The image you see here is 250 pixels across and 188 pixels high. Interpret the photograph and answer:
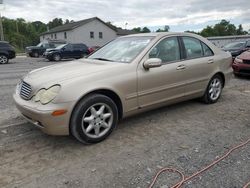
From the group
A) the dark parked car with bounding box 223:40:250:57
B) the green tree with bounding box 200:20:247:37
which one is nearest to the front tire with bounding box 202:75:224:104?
the dark parked car with bounding box 223:40:250:57

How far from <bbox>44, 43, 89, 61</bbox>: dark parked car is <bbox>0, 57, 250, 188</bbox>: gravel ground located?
1681cm

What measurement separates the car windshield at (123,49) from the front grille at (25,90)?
1421 millimetres

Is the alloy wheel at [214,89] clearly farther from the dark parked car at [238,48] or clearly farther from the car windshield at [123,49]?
the dark parked car at [238,48]

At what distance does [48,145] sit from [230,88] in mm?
5638

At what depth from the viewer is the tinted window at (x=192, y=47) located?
505 cm

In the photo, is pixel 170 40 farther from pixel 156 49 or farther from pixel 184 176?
pixel 184 176

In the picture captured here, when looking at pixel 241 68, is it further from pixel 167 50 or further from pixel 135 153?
pixel 135 153

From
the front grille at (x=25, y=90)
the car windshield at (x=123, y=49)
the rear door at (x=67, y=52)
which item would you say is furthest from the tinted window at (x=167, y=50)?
the rear door at (x=67, y=52)

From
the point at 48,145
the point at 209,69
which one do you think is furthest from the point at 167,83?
the point at 48,145

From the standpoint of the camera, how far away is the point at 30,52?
27.1m

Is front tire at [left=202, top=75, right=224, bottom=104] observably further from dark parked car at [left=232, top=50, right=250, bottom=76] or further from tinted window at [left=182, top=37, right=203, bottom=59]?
dark parked car at [left=232, top=50, right=250, bottom=76]

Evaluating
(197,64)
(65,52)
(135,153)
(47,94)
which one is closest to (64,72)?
(47,94)

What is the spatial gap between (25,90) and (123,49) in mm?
1822

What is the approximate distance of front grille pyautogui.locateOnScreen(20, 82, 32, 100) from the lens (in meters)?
3.69
